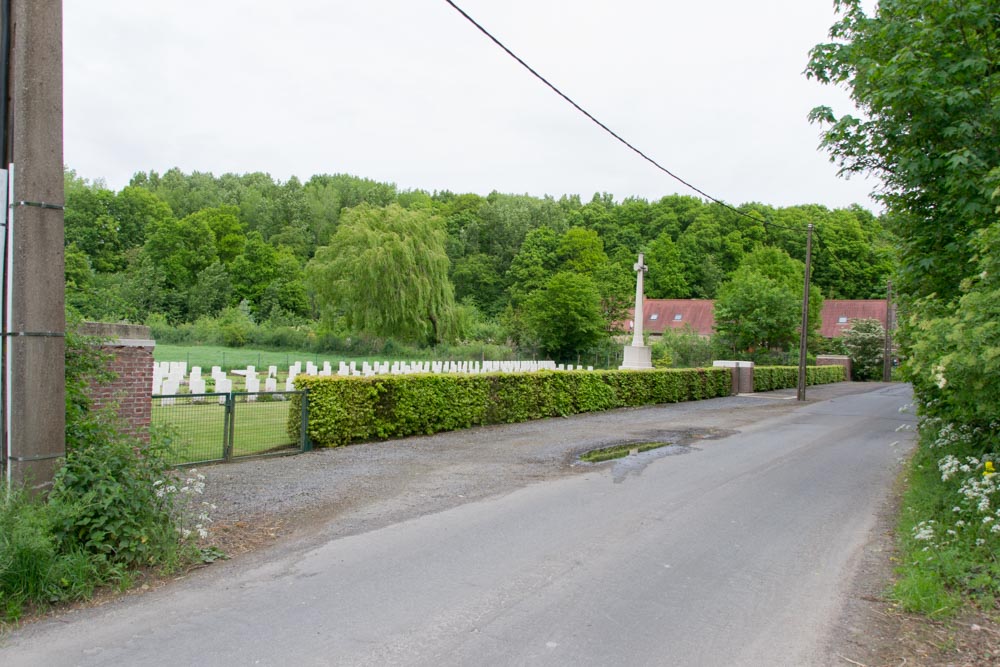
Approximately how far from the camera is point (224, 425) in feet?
33.1

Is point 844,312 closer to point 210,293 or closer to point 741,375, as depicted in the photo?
point 741,375

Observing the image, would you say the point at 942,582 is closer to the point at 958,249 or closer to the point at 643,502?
the point at 643,502

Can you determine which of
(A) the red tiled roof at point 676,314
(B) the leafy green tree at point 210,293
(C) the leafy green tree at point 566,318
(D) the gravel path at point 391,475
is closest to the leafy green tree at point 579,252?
(A) the red tiled roof at point 676,314

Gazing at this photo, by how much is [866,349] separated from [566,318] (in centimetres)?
2838

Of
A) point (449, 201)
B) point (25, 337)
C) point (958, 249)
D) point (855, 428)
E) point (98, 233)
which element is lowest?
point (855, 428)

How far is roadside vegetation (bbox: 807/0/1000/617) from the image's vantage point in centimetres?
543

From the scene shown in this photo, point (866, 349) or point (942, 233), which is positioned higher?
point (942, 233)

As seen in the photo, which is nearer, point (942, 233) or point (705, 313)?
point (942, 233)

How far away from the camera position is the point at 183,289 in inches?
2704

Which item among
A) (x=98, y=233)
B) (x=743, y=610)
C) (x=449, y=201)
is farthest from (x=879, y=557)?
(x=449, y=201)

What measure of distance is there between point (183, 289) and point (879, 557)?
2836 inches

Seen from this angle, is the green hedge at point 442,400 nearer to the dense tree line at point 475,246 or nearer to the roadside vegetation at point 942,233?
the roadside vegetation at point 942,233

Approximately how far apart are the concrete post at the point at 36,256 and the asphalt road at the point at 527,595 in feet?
5.00

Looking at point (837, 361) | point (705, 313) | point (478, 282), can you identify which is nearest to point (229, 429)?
point (837, 361)
